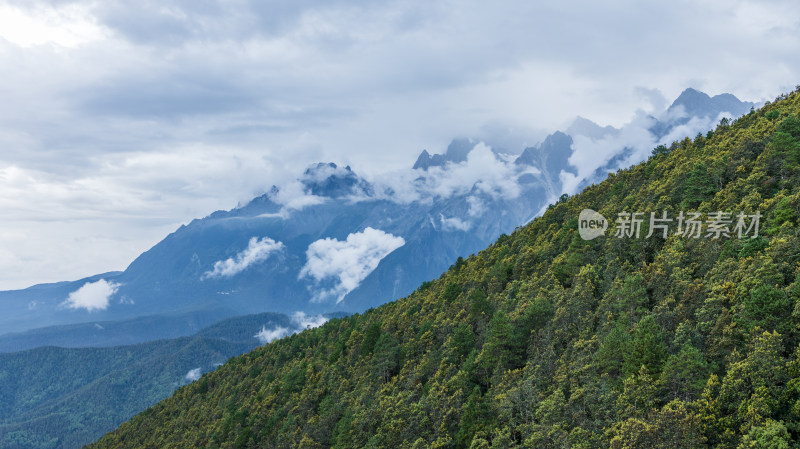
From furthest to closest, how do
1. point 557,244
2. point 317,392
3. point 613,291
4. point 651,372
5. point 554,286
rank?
1. point 317,392
2. point 557,244
3. point 554,286
4. point 613,291
5. point 651,372

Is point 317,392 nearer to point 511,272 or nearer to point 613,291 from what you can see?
point 511,272

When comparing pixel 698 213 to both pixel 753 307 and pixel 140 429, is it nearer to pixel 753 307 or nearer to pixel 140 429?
pixel 753 307

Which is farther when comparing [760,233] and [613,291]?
[613,291]

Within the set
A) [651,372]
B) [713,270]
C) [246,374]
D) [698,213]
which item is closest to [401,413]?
[651,372]

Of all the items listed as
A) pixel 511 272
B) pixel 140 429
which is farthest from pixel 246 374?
pixel 511 272

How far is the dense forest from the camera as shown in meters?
39.2

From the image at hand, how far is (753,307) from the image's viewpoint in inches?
1676

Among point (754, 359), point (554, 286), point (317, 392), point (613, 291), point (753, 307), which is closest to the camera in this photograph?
point (754, 359)

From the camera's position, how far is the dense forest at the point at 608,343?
39.2m

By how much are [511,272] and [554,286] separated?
903 inches

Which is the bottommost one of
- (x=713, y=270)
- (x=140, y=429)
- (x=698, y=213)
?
(x=140, y=429)

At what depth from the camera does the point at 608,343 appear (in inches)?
1996

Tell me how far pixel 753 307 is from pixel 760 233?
1722cm

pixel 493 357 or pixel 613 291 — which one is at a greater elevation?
pixel 613 291
